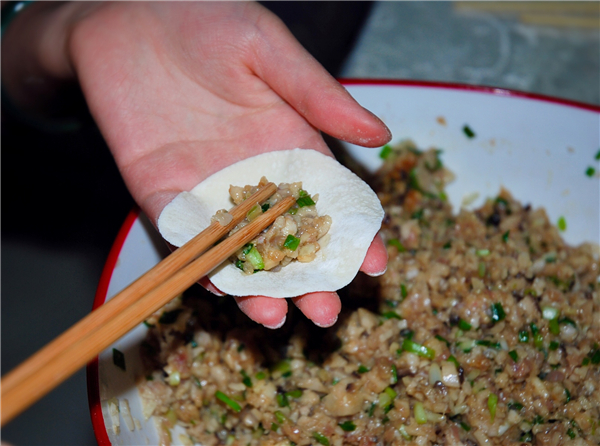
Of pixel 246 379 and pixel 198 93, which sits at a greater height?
pixel 198 93

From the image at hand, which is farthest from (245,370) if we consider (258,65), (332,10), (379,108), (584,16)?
(584,16)

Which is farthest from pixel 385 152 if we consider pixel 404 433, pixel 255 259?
pixel 404 433

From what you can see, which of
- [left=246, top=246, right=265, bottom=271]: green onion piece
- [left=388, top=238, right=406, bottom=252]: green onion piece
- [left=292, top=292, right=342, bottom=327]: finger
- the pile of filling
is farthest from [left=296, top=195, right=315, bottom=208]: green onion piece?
[left=388, top=238, right=406, bottom=252]: green onion piece

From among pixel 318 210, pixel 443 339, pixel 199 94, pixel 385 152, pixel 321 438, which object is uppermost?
pixel 199 94

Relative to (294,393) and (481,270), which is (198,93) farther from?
(481,270)

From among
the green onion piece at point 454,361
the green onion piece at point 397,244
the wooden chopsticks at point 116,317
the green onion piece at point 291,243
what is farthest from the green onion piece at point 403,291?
the wooden chopsticks at point 116,317

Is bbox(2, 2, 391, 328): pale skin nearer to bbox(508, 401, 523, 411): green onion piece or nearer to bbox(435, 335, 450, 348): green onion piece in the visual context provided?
bbox(435, 335, 450, 348): green onion piece

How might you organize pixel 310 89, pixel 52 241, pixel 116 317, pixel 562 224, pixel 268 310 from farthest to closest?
1. pixel 52 241
2. pixel 562 224
3. pixel 310 89
4. pixel 268 310
5. pixel 116 317
